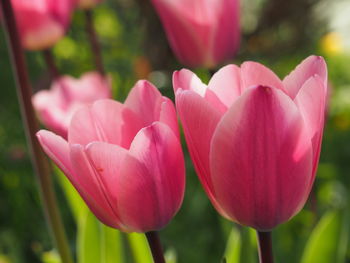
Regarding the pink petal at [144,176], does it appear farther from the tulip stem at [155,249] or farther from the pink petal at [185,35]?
the pink petal at [185,35]

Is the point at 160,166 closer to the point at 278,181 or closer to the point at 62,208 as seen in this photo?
the point at 278,181

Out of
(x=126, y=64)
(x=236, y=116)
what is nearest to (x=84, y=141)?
(x=236, y=116)

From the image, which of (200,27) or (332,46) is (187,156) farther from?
(332,46)

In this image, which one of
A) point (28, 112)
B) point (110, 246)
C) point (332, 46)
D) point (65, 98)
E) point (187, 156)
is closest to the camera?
point (28, 112)

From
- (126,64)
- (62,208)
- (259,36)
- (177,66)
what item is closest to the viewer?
(62,208)

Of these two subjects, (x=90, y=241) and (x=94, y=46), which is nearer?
(x=90, y=241)

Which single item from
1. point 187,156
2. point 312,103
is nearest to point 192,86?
point 312,103

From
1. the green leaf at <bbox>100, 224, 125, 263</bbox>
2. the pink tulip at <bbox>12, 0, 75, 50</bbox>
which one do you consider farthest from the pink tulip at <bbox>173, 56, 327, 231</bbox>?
the pink tulip at <bbox>12, 0, 75, 50</bbox>
